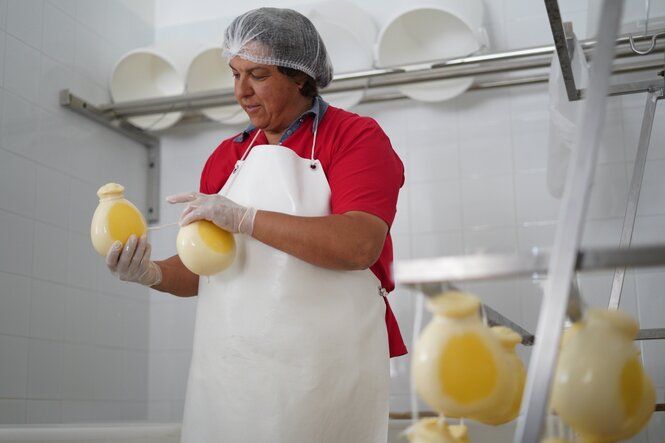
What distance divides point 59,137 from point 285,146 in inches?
52.1

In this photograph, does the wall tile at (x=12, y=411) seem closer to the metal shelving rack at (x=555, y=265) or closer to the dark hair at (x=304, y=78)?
the dark hair at (x=304, y=78)

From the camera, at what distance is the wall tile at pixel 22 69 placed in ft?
8.21

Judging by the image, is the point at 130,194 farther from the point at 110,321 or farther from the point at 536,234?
the point at 536,234

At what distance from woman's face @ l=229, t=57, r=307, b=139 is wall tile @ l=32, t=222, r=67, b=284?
1.20 meters

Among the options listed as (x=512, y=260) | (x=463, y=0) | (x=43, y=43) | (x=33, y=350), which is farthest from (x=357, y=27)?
(x=512, y=260)

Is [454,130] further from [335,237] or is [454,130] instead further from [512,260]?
[512,260]

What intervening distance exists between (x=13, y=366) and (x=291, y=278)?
4.30 ft

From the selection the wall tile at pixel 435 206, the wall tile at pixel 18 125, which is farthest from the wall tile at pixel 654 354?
the wall tile at pixel 18 125

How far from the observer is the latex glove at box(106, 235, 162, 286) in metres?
1.58

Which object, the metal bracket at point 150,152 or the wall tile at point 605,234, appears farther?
the metal bracket at point 150,152

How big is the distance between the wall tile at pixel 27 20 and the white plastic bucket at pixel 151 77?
394 millimetres

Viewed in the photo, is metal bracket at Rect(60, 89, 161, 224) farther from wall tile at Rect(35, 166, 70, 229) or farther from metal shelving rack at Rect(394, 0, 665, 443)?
metal shelving rack at Rect(394, 0, 665, 443)

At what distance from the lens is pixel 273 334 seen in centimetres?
151

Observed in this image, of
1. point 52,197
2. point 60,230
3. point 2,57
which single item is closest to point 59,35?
point 2,57
